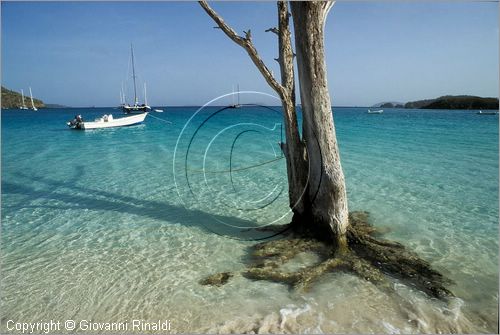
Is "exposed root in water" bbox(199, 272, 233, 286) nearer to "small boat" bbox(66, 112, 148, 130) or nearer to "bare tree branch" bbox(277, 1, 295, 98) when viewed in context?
"bare tree branch" bbox(277, 1, 295, 98)

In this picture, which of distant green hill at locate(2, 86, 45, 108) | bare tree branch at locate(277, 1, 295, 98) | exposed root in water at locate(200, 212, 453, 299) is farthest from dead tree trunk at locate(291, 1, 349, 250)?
distant green hill at locate(2, 86, 45, 108)

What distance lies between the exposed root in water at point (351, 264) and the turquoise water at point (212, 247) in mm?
171

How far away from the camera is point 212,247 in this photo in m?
5.66

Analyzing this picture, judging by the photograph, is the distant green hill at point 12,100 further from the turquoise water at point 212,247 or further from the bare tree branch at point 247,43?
the bare tree branch at point 247,43

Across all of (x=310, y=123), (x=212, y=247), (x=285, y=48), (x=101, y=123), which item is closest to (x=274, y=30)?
(x=285, y=48)

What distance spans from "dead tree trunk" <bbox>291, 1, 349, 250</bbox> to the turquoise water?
1.08 m

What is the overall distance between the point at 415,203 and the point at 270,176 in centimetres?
511

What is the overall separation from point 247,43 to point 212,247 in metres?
3.70

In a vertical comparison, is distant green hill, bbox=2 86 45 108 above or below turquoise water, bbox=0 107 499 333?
above

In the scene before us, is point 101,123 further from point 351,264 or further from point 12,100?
point 12,100

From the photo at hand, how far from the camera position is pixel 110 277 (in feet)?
15.4

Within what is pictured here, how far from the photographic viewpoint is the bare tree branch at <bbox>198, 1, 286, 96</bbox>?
17.0ft

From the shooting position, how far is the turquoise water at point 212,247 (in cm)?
378

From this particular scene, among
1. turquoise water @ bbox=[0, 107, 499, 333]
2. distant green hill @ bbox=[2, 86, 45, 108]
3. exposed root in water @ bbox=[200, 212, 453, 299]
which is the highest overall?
distant green hill @ bbox=[2, 86, 45, 108]
